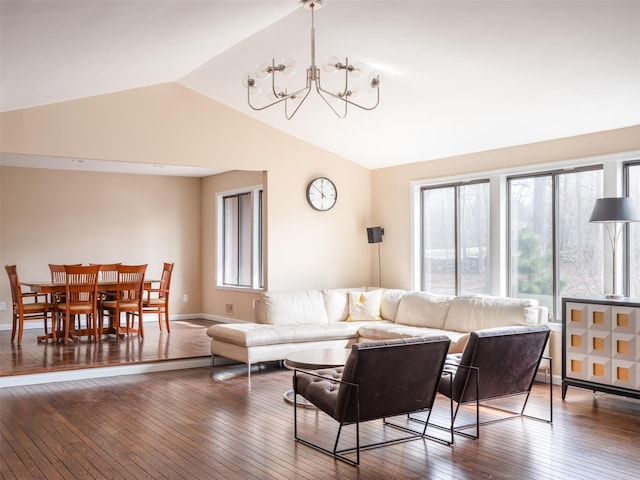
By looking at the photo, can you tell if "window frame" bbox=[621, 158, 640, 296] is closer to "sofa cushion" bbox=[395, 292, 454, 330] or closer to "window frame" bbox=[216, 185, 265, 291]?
"sofa cushion" bbox=[395, 292, 454, 330]

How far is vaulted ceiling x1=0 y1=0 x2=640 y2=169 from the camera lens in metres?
4.21

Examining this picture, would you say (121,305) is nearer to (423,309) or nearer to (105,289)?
(105,289)

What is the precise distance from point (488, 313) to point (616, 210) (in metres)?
1.68

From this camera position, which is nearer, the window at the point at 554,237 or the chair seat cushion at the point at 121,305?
the window at the point at 554,237

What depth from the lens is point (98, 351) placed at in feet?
23.9

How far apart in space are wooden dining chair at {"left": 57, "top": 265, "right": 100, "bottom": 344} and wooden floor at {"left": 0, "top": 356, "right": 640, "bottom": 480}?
1957mm

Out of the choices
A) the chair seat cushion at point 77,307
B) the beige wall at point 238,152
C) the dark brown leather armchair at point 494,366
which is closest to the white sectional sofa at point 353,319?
the beige wall at point 238,152

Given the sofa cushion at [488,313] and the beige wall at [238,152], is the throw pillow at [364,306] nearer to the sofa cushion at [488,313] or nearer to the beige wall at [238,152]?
the beige wall at [238,152]

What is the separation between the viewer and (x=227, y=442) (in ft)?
14.1

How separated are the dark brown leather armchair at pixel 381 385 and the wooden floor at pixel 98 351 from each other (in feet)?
10.2

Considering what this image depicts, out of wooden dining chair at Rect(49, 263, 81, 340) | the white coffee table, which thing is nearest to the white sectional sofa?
the white coffee table

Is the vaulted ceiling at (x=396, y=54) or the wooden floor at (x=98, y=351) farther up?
the vaulted ceiling at (x=396, y=54)

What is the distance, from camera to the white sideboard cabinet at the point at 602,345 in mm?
5059

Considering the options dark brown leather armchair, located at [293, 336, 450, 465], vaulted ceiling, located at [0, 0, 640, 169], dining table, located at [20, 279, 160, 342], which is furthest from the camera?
dining table, located at [20, 279, 160, 342]
